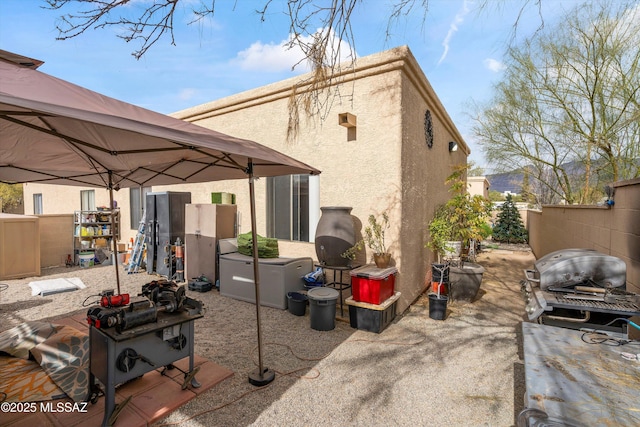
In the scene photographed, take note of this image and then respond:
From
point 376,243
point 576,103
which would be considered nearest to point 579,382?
point 376,243

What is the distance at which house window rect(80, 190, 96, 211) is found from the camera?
11914 millimetres

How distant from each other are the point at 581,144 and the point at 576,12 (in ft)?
13.4

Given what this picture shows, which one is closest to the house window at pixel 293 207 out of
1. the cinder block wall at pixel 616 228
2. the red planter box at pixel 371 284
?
the red planter box at pixel 371 284

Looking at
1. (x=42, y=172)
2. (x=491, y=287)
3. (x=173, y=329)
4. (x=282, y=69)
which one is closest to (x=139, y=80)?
(x=282, y=69)

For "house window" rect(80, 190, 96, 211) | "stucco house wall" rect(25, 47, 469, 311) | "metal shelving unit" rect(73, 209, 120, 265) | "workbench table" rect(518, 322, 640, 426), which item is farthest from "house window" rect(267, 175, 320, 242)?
"house window" rect(80, 190, 96, 211)

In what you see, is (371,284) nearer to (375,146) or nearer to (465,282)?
(375,146)

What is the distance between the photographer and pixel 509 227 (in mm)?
16281

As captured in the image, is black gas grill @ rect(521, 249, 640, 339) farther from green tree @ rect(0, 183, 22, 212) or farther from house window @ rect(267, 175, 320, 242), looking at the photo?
green tree @ rect(0, 183, 22, 212)

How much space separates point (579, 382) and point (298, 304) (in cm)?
361

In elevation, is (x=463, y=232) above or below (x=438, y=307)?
above

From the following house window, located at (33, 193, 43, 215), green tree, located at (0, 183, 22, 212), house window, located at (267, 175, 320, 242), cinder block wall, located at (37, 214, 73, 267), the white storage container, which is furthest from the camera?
green tree, located at (0, 183, 22, 212)

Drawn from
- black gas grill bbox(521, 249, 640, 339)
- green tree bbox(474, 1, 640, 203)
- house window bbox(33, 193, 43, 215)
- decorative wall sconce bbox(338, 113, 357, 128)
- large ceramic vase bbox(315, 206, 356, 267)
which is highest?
green tree bbox(474, 1, 640, 203)

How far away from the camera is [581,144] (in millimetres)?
10750

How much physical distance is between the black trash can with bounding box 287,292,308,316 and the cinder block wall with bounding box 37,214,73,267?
851 centimetres
